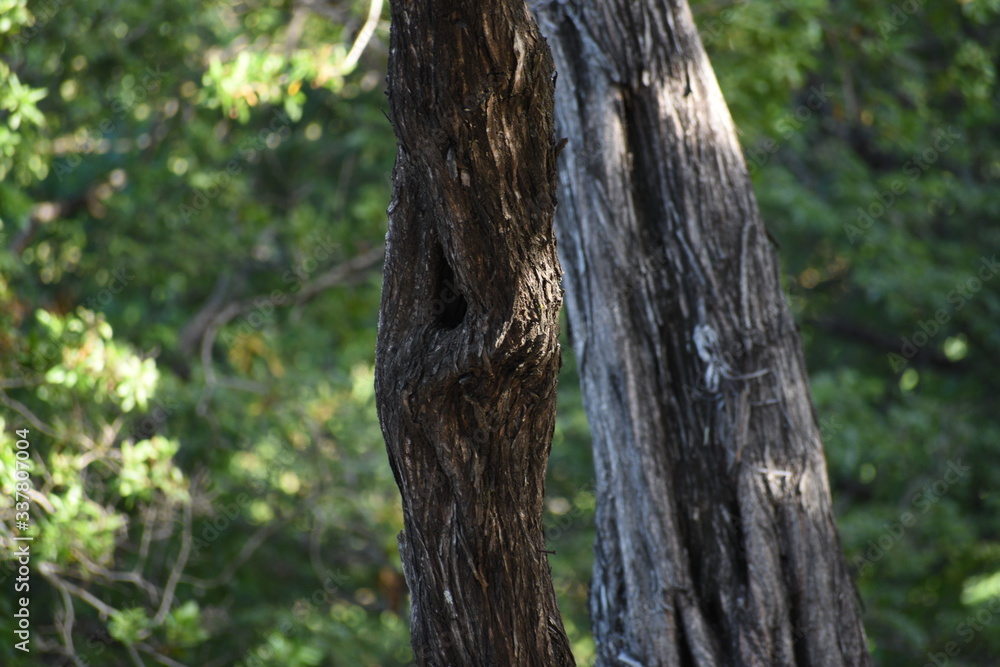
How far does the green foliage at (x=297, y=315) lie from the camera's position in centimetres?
448

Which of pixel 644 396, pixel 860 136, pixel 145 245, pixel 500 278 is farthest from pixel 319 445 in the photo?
pixel 860 136

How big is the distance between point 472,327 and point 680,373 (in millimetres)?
1182

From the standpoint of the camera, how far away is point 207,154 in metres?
6.91

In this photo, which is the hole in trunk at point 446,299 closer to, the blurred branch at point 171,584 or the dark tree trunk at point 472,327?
the dark tree trunk at point 472,327

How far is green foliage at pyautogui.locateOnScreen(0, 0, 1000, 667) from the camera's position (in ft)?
14.7

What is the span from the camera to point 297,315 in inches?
306

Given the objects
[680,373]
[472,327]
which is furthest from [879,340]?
[472,327]

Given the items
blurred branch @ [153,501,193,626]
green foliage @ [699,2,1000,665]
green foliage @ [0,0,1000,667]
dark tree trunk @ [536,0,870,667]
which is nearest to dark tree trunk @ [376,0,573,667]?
dark tree trunk @ [536,0,870,667]

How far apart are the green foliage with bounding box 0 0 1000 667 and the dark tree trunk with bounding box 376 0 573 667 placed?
229cm

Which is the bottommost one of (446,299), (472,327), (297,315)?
(472,327)

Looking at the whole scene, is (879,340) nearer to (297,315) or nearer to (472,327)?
(297,315)

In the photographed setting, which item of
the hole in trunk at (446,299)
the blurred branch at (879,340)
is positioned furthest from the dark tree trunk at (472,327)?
the blurred branch at (879,340)

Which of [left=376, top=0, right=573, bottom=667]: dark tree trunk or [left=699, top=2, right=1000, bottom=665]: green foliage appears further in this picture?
[left=699, top=2, right=1000, bottom=665]: green foliage

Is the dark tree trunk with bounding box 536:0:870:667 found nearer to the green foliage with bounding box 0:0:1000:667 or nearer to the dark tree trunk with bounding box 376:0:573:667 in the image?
the dark tree trunk with bounding box 376:0:573:667
